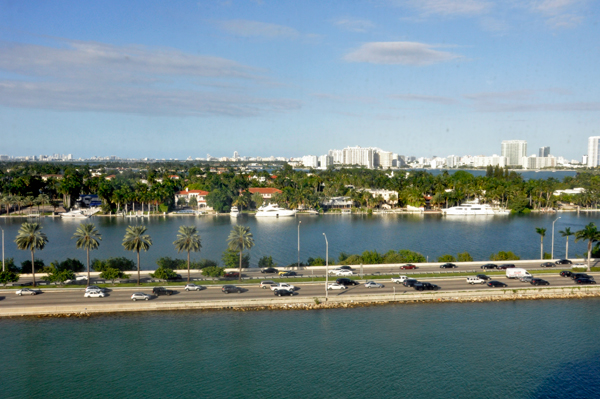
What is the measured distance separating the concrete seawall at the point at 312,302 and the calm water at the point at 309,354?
707 millimetres

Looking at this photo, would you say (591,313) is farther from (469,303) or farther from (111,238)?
(111,238)

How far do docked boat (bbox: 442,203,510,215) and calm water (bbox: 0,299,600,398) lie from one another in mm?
56799

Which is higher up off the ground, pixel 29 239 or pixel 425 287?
pixel 29 239

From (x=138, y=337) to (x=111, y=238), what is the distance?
113 ft

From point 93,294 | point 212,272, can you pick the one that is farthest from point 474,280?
point 93,294

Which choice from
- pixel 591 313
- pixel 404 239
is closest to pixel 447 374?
pixel 591 313

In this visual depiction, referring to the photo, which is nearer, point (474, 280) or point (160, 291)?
point (160, 291)

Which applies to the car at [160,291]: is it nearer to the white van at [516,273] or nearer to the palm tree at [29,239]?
the palm tree at [29,239]

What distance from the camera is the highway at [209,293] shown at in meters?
27.6

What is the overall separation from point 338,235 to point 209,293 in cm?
3149

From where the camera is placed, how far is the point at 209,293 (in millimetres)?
29641

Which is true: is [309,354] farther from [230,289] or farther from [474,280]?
[474,280]

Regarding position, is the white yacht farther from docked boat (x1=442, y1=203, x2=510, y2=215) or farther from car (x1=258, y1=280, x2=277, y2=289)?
car (x1=258, y1=280, x2=277, y2=289)

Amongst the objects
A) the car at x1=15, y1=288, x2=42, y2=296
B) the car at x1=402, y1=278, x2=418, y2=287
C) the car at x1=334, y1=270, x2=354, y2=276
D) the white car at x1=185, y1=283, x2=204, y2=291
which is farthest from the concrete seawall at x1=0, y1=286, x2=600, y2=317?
the car at x1=334, y1=270, x2=354, y2=276
